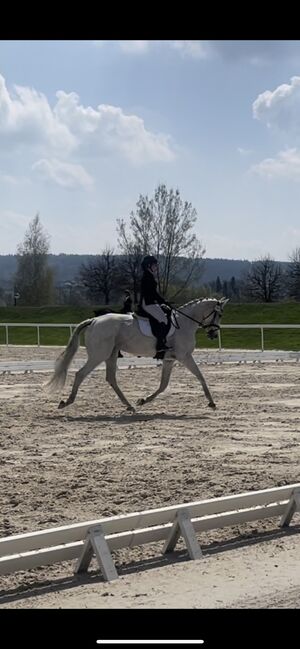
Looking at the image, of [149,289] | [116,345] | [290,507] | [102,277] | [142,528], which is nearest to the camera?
[142,528]

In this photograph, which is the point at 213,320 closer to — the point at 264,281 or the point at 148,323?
the point at 148,323

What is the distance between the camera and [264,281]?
245ft

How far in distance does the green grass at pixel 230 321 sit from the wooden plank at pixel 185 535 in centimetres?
2828

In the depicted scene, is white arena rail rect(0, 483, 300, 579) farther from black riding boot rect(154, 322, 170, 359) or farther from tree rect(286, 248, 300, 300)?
tree rect(286, 248, 300, 300)

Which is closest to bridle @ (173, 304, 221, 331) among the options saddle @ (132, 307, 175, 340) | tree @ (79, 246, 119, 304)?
saddle @ (132, 307, 175, 340)

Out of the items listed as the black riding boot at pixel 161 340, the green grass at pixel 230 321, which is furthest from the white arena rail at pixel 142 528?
the green grass at pixel 230 321

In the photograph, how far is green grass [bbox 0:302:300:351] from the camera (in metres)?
36.8

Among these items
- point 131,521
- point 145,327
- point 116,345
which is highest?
point 145,327

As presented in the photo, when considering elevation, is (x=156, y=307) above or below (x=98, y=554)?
above

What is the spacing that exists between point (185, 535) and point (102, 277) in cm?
6576

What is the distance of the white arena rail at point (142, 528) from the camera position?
5.54 m
